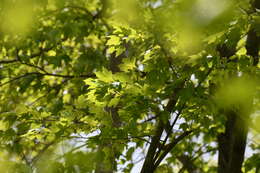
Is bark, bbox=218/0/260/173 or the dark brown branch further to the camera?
bark, bbox=218/0/260/173

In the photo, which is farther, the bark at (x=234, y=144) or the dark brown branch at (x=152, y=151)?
the bark at (x=234, y=144)

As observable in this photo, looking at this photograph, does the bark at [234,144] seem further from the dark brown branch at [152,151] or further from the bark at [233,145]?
the dark brown branch at [152,151]

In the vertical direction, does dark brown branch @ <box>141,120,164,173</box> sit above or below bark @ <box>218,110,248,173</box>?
below

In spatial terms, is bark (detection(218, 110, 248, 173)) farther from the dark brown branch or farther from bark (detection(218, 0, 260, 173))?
the dark brown branch

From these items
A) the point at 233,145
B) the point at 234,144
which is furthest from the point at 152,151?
the point at 234,144

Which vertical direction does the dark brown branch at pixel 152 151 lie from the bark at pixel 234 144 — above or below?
below

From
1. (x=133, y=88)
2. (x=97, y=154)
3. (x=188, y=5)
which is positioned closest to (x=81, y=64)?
(x=97, y=154)

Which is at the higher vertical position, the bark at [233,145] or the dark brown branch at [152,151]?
the bark at [233,145]

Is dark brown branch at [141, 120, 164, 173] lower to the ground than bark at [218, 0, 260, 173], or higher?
lower

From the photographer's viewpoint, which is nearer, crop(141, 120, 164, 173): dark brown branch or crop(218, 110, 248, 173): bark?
crop(141, 120, 164, 173): dark brown branch

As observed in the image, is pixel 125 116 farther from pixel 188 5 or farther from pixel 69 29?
pixel 69 29

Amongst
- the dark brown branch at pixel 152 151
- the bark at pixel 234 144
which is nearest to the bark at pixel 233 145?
the bark at pixel 234 144

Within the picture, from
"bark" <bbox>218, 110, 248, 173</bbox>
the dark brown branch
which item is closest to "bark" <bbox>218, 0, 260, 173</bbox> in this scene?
"bark" <bbox>218, 110, 248, 173</bbox>

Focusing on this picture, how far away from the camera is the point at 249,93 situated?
3066 mm
